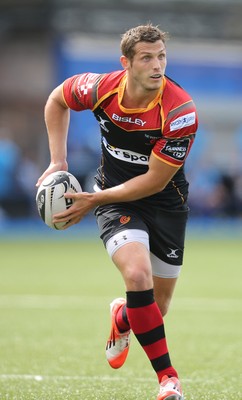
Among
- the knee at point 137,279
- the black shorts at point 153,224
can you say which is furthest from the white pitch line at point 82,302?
the knee at point 137,279

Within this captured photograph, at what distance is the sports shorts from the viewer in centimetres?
612

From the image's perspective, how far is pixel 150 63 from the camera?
5977mm

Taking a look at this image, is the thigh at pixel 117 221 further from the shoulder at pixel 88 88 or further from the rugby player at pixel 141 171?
the shoulder at pixel 88 88

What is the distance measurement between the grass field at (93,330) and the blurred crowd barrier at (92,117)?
6979 mm

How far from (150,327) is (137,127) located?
52.6 inches

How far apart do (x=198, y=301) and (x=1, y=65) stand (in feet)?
59.1

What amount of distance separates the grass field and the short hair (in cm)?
228

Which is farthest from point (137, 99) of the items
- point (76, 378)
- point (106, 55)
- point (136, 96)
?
point (106, 55)

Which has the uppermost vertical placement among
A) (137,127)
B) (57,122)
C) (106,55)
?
(137,127)

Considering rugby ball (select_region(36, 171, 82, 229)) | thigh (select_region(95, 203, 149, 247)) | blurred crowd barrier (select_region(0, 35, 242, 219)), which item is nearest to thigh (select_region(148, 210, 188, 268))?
thigh (select_region(95, 203, 149, 247))

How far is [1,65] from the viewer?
91.7 feet

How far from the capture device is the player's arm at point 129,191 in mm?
6086

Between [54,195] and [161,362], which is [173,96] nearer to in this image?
[54,195]

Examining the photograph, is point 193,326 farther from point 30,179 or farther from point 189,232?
point 30,179
